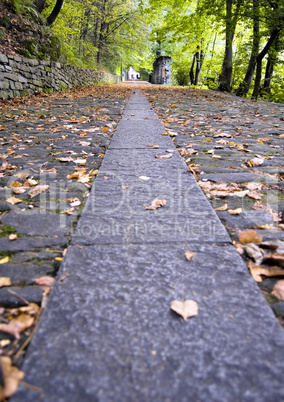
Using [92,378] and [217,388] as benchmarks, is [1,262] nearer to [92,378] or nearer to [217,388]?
[92,378]

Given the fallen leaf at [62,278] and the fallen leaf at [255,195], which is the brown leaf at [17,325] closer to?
the fallen leaf at [62,278]

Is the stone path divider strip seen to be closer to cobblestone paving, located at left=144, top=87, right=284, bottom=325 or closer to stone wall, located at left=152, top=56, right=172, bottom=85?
cobblestone paving, located at left=144, top=87, right=284, bottom=325

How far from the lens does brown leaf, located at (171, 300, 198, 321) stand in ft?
3.12

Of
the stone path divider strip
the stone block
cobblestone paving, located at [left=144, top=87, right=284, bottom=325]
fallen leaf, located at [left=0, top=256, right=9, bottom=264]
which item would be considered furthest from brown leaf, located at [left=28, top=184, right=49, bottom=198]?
the stone block

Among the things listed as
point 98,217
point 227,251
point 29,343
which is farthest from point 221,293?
point 98,217

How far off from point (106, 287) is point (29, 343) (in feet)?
1.10

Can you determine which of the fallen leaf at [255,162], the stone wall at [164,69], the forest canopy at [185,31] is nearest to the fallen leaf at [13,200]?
the fallen leaf at [255,162]

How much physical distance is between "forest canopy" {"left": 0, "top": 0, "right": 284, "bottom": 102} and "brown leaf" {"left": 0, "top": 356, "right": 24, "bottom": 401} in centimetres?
1006

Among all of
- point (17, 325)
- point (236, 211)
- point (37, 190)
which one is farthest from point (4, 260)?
point (236, 211)

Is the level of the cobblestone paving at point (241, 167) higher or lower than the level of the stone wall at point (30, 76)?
lower

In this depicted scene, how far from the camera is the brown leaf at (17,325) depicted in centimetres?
92

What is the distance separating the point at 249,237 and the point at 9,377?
123 centimetres

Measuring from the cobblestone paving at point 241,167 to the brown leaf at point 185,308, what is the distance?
33cm

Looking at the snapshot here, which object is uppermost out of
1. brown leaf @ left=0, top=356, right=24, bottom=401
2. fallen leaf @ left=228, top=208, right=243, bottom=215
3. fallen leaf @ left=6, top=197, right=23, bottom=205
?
fallen leaf @ left=6, top=197, right=23, bottom=205
